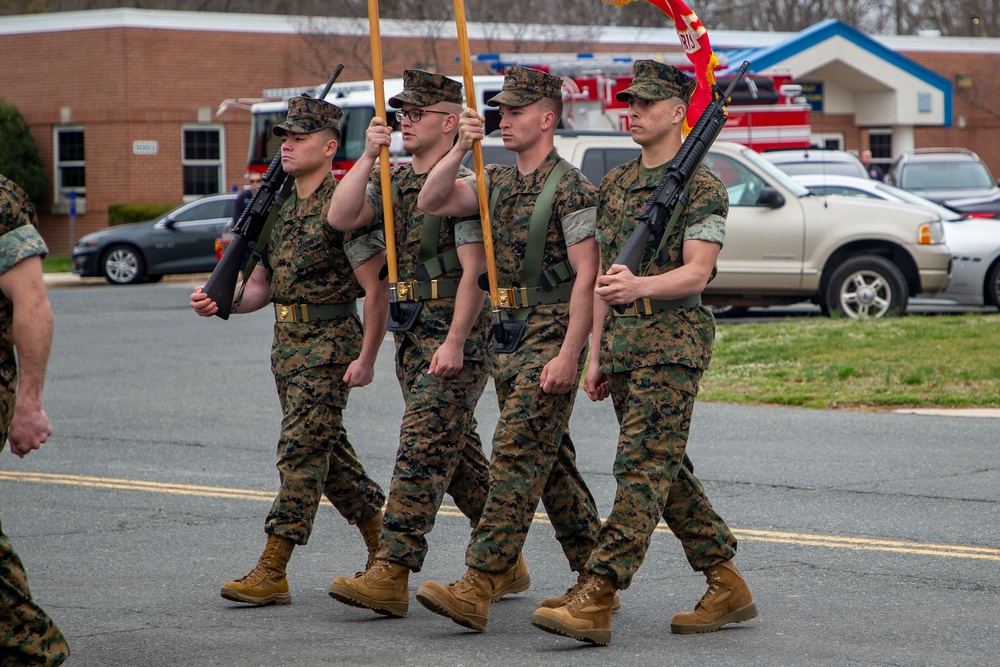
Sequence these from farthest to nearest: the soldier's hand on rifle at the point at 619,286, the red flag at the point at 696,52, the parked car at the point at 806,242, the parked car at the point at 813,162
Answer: the parked car at the point at 813,162 < the parked car at the point at 806,242 < the red flag at the point at 696,52 < the soldier's hand on rifle at the point at 619,286

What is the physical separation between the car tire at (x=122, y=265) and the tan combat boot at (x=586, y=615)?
22.7 m

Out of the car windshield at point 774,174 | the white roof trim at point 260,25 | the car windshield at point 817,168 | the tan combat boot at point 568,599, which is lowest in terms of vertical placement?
the tan combat boot at point 568,599

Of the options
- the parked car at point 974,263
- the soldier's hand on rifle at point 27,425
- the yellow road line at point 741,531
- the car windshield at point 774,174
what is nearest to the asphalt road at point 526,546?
the yellow road line at point 741,531

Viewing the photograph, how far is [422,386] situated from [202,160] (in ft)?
96.7

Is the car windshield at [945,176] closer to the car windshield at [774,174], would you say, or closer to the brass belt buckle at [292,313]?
the car windshield at [774,174]

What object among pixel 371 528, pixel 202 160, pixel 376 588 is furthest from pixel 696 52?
pixel 202 160

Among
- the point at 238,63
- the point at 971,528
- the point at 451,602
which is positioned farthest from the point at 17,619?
the point at 238,63

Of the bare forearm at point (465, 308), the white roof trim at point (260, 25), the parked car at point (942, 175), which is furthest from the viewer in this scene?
the white roof trim at point (260, 25)

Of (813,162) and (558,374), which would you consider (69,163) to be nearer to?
(813,162)

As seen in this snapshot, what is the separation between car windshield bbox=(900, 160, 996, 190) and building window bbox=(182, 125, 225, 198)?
16038mm

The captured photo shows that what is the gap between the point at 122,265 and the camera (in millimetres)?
27062

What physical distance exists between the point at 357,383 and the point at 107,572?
1.54 metres

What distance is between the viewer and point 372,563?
5.75 m

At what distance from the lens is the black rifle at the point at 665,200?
5.23m
